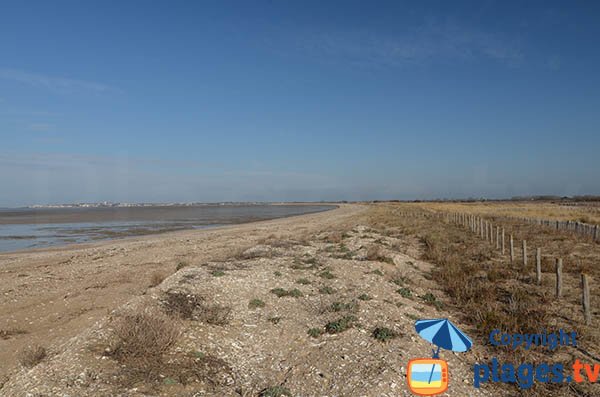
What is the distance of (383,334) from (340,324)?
114 cm

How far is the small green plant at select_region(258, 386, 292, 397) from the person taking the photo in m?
6.61

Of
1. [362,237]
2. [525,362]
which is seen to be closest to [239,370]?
[525,362]

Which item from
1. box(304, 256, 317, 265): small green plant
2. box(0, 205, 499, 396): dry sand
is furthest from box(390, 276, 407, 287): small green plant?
box(304, 256, 317, 265): small green plant

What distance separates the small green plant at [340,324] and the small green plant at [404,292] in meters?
3.63

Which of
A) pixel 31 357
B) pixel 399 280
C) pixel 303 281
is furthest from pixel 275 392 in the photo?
pixel 399 280

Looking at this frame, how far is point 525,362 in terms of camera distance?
7.98m

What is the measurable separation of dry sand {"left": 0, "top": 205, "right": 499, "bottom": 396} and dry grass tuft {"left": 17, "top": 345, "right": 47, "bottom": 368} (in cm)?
15

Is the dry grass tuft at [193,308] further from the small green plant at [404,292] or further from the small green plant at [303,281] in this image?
the small green plant at [404,292]

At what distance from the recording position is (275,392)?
667cm

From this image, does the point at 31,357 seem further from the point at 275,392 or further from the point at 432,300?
the point at 432,300

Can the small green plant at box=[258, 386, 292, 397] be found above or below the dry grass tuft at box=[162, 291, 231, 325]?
below

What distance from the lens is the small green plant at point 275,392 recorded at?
6.61 meters

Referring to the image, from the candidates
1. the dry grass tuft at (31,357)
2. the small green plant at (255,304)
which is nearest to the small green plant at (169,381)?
the dry grass tuft at (31,357)

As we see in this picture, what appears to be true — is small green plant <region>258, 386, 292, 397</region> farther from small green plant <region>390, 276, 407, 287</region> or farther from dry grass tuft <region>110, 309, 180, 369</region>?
small green plant <region>390, 276, 407, 287</region>
